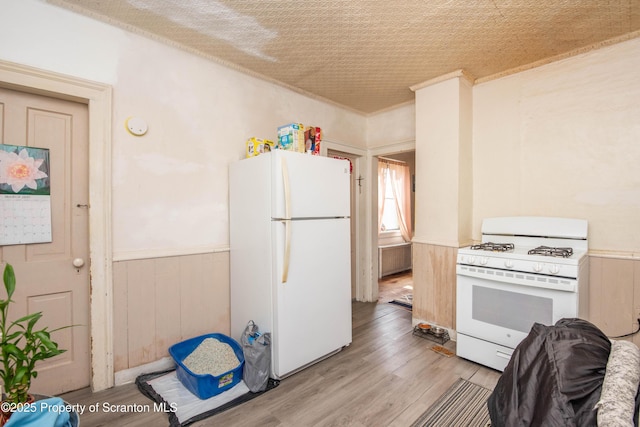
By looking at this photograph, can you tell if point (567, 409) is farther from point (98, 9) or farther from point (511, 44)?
point (98, 9)

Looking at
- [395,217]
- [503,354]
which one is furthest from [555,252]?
[395,217]

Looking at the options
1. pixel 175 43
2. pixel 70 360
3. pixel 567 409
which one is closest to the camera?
pixel 567 409

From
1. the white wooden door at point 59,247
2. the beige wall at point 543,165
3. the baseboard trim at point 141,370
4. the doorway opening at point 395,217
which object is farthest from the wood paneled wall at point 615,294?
the white wooden door at point 59,247

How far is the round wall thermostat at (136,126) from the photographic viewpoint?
2115 millimetres

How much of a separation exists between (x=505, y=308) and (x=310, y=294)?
1479 mm

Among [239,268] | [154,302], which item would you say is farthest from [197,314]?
[239,268]

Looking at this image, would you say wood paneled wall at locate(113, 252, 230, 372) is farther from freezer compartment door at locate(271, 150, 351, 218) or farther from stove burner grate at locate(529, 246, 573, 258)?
stove burner grate at locate(529, 246, 573, 258)

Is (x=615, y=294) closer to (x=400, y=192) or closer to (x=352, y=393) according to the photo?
(x=352, y=393)

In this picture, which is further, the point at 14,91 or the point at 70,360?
the point at 70,360

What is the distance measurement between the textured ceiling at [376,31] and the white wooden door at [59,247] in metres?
0.71

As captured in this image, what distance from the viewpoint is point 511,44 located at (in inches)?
91.9

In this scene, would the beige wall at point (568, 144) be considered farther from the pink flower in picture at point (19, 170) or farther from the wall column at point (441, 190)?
the pink flower in picture at point (19, 170)

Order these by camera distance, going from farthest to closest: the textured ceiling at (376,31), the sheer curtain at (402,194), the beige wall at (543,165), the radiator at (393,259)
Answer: the sheer curtain at (402,194) < the radiator at (393,259) < the beige wall at (543,165) < the textured ceiling at (376,31)

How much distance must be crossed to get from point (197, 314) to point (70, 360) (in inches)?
32.7
